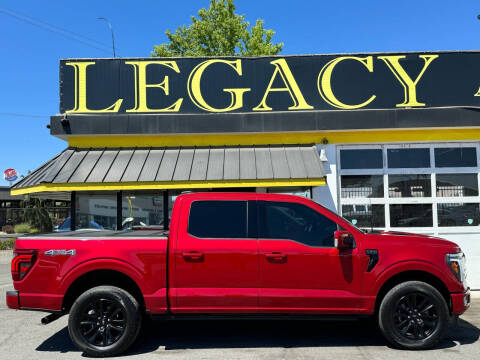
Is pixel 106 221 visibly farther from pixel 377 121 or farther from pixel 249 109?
pixel 377 121

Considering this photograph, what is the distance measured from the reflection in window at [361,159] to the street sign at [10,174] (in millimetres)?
46023

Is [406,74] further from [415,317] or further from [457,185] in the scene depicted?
[415,317]

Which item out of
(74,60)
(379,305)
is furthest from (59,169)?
(379,305)

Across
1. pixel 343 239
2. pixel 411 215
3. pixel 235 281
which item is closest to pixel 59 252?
pixel 235 281

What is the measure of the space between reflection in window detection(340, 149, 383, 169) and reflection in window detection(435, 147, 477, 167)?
1332 mm

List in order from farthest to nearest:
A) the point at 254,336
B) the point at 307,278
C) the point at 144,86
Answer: the point at 144,86, the point at 254,336, the point at 307,278

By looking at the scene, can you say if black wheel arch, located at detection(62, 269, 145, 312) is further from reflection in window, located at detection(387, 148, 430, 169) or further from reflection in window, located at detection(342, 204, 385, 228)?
reflection in window, located at detection(387, 148, 430, 169)

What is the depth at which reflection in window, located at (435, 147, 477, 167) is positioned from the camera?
9.30 metres

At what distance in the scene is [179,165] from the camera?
28.6 feet

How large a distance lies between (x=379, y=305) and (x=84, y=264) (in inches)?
146

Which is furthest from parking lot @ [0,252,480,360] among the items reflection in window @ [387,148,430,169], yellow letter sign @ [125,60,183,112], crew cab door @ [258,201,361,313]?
yellow letter sign @ [125,60,183,112]

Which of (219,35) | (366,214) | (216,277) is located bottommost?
(216,277)

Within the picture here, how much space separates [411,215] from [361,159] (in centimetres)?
168

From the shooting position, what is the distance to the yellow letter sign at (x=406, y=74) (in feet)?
31.1
